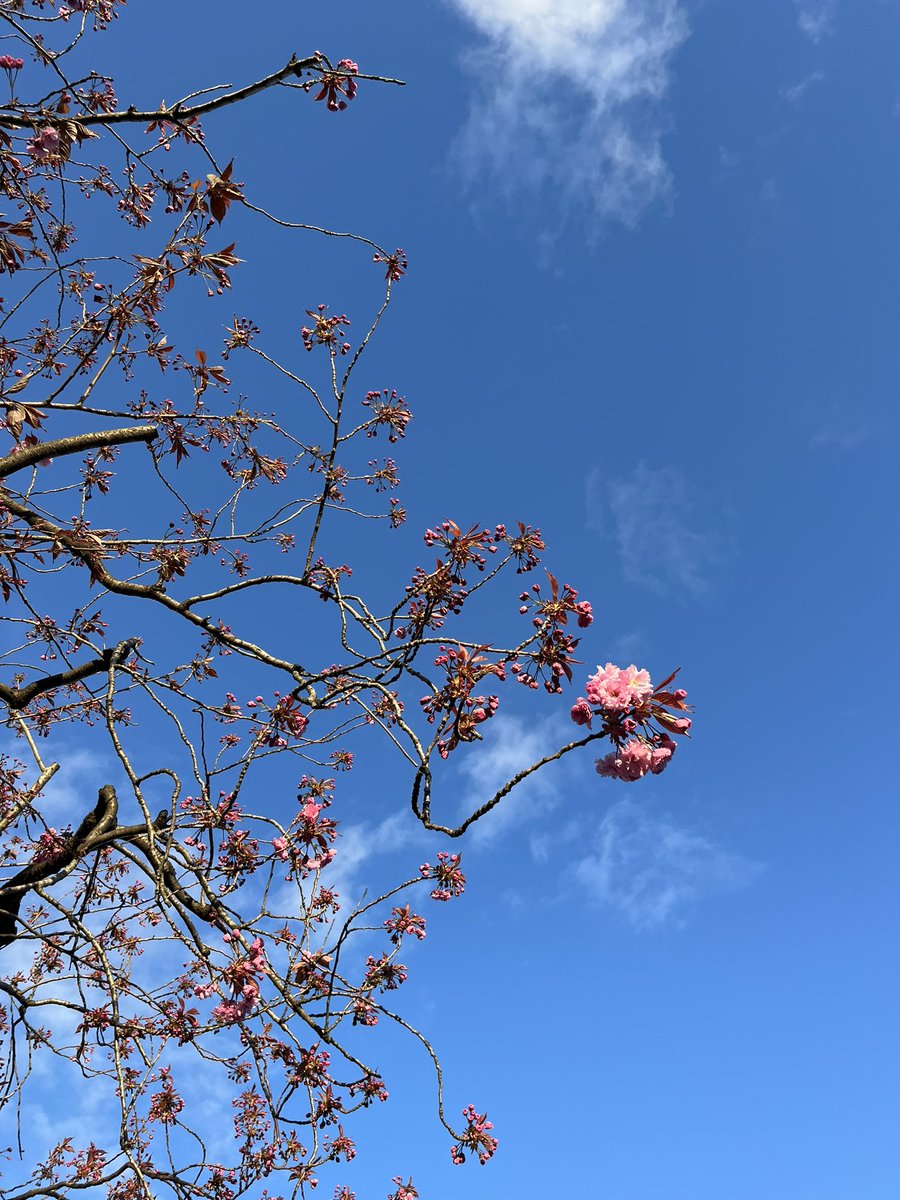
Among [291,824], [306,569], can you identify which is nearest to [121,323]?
[306,569]

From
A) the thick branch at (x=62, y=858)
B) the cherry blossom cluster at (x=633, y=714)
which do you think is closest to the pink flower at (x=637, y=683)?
the cherry blossom cluster at (x=633, y=714)

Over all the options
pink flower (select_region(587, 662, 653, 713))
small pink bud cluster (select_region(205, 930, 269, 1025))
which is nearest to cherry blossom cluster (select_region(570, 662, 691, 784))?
pink flower (select_region(587, 662, 653, 713))

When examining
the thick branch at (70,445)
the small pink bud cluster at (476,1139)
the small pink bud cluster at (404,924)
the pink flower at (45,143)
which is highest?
the pink flower at (45,143)

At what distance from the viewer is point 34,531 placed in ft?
11.2

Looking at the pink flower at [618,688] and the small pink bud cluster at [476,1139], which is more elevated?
the pink flower at [618,688]

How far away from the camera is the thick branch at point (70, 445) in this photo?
360 cm

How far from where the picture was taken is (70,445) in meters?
3.97

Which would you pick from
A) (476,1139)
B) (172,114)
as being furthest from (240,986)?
(172,114)

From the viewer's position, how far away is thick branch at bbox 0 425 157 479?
142 inches

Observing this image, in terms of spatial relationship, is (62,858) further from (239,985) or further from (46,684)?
(239,985)

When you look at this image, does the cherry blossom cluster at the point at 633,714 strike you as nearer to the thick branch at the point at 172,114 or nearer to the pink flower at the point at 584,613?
the pink flower at the point at 584,613

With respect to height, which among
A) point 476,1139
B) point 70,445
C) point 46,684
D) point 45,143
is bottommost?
point 476,1139

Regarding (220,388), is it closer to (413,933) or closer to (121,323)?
(121,323)

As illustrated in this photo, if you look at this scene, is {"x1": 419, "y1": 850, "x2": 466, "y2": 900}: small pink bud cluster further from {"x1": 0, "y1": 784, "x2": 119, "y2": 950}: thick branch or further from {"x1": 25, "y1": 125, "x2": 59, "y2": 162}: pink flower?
{"x1": 25, "y1": 125, "x2": 59, "y2": 162}: pink flower
